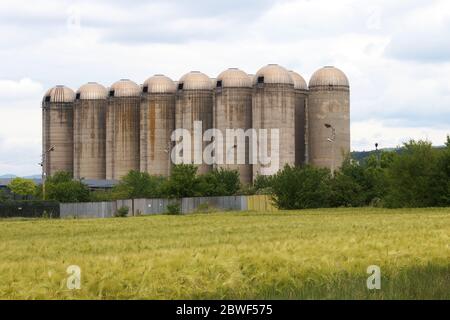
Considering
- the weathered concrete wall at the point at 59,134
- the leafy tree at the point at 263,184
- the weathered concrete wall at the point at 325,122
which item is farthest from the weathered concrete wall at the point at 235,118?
the weathered concrete wall at the point at 59,134

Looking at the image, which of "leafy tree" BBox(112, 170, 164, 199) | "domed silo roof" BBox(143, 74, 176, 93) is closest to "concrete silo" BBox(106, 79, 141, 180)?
"domed silo roof" BBox(143, 74, 176, 93)

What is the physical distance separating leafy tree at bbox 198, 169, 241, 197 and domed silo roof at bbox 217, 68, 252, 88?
65.8ft

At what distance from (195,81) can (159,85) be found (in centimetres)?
667

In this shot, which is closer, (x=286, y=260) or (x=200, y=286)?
(x=200, y=286)

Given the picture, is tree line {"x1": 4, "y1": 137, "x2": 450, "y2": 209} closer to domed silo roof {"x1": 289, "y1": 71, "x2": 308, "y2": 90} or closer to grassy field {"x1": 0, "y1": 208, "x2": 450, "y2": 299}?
domed silo roof {"x1": 289, "y1": 71, "x2": 308, "y2": 90}

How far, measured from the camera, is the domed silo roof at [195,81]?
12912cm

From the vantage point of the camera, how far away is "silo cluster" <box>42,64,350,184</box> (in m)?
122

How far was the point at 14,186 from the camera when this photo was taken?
145m

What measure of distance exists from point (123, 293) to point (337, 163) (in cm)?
11680

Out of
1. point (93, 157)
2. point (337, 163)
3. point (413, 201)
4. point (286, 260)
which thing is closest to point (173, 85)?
point (93, 157)

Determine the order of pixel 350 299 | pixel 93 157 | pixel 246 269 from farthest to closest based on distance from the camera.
A: pixel 93 157, pixel 246 269, pixel 350 299

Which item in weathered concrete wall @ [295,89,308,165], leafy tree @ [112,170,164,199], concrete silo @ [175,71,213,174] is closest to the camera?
leafy tree @ [112,170,164,199]

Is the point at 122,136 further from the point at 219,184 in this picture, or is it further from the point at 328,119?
the point at 219,184
